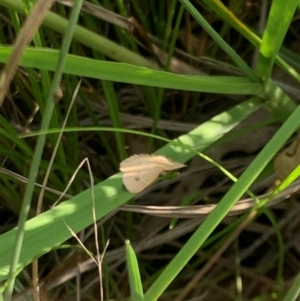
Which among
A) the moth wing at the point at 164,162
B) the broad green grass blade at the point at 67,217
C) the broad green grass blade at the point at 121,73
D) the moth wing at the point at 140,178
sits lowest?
the broad green grass blade at the point at 67,217

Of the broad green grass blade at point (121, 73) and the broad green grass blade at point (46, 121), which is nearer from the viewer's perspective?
the broad green grass blade at point (46, 121)

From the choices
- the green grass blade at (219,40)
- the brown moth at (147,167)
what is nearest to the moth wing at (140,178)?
the brown moth at (147,167)

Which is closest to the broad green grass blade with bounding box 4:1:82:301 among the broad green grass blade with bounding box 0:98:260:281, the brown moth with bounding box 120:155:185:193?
the broad green grass blade with bounding box 0:98:260:281

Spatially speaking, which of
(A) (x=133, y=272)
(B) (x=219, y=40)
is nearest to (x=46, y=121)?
(A) (x=133, y=272)

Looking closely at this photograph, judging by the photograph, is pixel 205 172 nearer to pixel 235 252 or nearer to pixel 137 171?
pixel 235 252

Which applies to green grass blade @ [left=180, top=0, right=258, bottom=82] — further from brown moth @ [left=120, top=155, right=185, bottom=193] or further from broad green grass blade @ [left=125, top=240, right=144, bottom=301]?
broad green grass blade @ [left=125, top=240, right=144, bottom=301]

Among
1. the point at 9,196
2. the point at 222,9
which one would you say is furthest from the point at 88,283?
the point at 222,9

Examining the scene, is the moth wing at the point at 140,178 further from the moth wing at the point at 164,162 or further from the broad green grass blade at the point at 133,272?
the broad green grass blade at the point at 133,272

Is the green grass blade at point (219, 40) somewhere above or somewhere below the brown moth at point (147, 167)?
above
